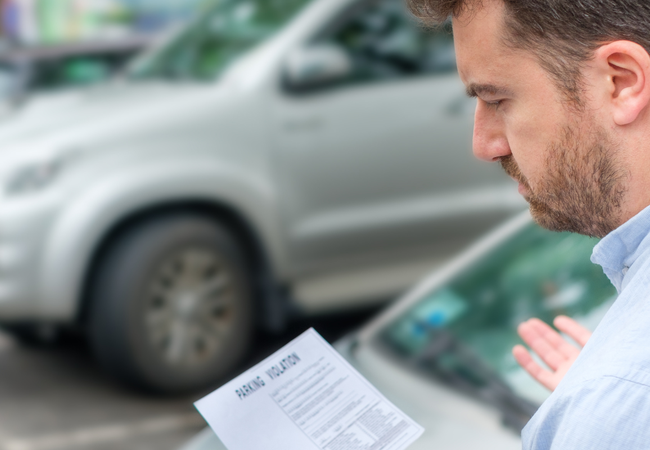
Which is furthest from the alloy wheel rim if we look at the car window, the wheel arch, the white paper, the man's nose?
the man's nose

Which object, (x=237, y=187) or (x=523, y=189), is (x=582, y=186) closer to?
(x=523, y=189)

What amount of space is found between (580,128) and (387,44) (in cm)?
334

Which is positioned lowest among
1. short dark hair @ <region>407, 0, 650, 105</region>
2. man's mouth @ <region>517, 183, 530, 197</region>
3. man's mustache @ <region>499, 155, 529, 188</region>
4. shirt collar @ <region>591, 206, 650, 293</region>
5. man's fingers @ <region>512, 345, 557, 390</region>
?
man's fingers @ <region>512, 345, 557, 390</region>

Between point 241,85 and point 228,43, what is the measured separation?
1.35 feet

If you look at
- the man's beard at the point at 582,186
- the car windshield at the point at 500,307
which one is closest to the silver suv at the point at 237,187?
the car windshield at the point at 500,307

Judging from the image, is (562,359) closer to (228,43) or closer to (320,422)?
(320,422)

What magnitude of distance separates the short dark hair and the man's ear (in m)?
0.01

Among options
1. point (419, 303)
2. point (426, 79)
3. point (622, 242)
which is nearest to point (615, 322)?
point (622, 242)

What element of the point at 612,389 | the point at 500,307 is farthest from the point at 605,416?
the point at 500,307

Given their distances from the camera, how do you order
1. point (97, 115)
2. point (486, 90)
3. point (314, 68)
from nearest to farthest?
point (486, 90) → point (97, 115) → point (314, 68)

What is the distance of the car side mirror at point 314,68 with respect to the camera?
3934 mm

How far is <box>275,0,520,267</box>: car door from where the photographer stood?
4.03 metres

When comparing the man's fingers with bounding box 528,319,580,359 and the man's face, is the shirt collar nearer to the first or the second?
the man's face

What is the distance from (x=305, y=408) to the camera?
118 centimetres
